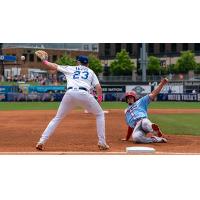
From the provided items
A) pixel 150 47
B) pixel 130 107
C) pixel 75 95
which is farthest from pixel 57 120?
pixel 150 47

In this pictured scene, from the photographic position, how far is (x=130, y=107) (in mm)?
10469

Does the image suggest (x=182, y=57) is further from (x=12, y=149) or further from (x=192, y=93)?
(x=12, y=149)

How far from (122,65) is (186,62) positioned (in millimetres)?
7033

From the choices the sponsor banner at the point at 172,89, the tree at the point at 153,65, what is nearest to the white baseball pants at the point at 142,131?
the sponsor banner at the point at 172,89

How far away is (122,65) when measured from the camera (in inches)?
2112

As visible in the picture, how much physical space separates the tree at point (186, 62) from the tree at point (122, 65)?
5.30 m

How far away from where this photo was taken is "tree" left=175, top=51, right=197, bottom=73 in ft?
173

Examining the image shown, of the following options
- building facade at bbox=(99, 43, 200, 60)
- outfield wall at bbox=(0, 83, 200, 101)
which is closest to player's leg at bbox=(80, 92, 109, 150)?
outfield wall at bbox=(0, 83, 200, 101)

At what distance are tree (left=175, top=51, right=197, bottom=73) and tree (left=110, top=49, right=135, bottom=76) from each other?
530cm

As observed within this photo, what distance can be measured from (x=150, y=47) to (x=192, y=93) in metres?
18.8

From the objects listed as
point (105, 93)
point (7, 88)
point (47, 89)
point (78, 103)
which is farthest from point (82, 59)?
point (105, 93)

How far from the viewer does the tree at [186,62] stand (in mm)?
52688

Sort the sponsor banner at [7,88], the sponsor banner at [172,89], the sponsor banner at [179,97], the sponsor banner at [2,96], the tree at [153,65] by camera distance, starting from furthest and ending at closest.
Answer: the tree at [153,65], the sponsor banner at [172,89], the sponsor banner at [179,97], the sponsor banner at [2,96], the sponsor banner at [7,88]

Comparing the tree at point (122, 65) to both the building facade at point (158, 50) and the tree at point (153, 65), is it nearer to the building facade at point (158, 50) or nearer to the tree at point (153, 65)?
the tree at point (153, 65)
